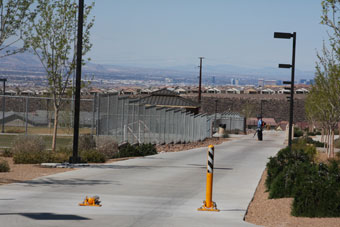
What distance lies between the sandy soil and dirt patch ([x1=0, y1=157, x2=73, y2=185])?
20.0 ft

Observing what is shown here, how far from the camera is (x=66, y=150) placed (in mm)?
24109

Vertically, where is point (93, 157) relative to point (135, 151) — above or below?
above

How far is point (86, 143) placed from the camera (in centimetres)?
2570

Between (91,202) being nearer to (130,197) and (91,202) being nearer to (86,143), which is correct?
(130,197)

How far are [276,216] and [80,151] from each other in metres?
13.2

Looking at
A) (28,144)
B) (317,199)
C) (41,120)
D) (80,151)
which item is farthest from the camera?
(41,120)

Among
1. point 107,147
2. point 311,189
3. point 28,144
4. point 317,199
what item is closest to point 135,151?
point 107,147

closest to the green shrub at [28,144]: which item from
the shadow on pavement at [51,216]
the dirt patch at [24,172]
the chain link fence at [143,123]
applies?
the dirt patch at [24,172]

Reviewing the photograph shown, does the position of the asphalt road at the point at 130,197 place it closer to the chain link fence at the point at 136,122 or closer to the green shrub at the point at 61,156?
the green shrub at the point at 61,156

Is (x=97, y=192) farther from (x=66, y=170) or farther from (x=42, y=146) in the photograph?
(x=42, y=146)

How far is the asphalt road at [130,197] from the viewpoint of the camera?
11.1m

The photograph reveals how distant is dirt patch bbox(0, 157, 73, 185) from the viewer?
650 inches

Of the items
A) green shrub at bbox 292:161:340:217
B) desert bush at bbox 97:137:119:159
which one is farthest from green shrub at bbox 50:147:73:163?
green shrub at bbox 292:161:340:217

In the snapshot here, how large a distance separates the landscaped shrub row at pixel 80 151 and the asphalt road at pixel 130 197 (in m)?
1.60
